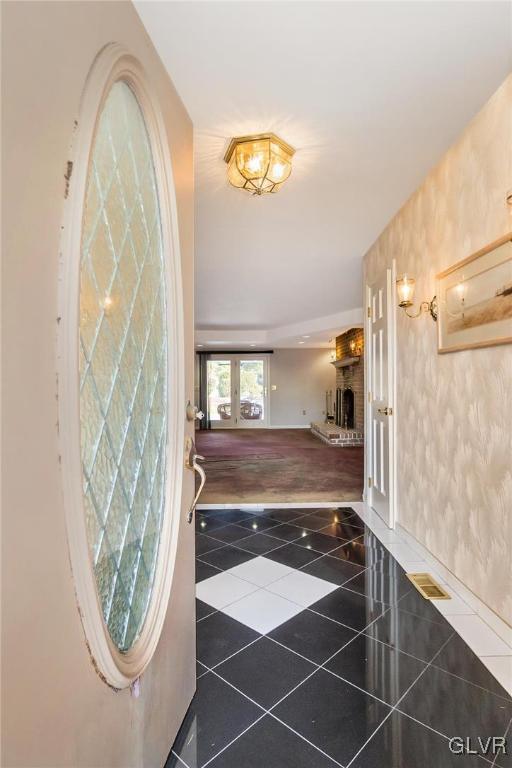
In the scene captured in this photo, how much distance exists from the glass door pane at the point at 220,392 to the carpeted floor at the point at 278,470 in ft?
7.03

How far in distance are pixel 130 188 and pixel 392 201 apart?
2177 mm

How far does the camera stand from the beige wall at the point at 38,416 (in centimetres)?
53

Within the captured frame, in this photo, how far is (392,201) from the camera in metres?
2.62

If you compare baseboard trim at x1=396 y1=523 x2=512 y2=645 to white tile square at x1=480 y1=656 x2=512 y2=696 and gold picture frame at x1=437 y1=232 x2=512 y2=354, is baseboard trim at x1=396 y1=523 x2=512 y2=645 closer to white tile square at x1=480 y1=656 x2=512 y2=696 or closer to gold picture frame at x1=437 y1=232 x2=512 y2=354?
white tile square at x1=480 y1=656 x2=512 y2=696

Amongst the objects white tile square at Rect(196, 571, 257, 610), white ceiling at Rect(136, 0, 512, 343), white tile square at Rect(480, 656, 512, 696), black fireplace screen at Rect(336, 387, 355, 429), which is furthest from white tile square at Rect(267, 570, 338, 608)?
black fireplace screen at Rect(336, 387, 355, 429)

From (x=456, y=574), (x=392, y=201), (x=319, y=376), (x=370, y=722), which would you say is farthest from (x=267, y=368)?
(x=370, y=722)

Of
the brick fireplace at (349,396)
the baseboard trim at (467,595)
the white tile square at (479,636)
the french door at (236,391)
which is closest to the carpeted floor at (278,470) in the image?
the brick fireplace at (349,396)

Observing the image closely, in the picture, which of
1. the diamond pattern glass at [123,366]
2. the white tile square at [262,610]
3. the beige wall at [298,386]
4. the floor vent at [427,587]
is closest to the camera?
the diamond pattern glass at [123,366]

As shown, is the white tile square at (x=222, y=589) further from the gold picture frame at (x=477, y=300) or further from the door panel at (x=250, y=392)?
the door panel at (x=250, y=392)

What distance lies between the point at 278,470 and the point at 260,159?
3883 millimetres

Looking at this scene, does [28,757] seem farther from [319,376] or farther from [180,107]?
[319,376]

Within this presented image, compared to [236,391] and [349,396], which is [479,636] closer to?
[349,396]

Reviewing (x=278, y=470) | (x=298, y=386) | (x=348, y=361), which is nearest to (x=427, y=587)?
(x=278, y=470)

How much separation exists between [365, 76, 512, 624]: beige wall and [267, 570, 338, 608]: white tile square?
694 millimetres
